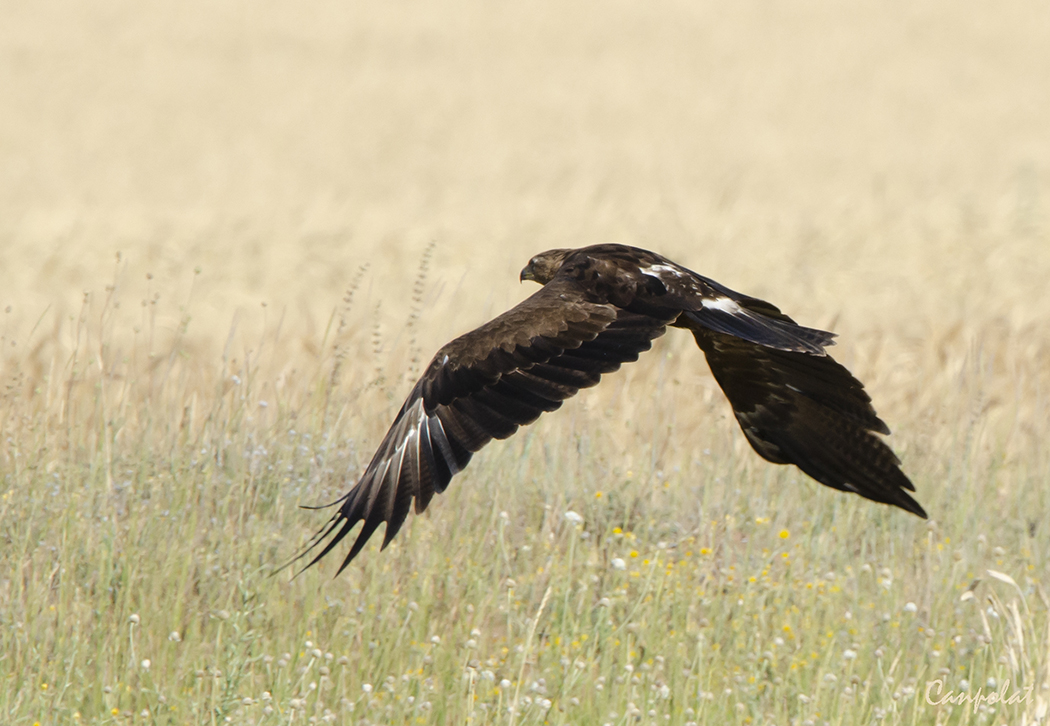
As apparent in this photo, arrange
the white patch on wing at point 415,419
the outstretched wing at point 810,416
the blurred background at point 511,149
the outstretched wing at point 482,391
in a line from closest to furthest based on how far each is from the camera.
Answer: the outstretched wing at point 482,391 < the white patch on wing at point 415,419 < the outstretched wing at point 810,416 < the blurred background at point 511,149

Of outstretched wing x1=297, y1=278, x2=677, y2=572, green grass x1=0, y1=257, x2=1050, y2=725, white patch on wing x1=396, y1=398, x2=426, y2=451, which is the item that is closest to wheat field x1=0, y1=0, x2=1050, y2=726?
green grass x1=0, y1=257, x2=1050, y2=725

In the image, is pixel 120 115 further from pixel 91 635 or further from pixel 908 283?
pixel 91 635

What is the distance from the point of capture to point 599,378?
10.3ft

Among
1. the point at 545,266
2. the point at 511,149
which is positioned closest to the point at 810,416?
the point at 545,266

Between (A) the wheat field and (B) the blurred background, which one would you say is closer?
(A) the wheat field

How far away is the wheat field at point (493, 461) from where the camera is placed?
3484mm

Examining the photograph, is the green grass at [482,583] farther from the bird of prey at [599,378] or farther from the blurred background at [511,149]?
the blurred background at [511,149]

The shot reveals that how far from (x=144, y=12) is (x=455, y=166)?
16.0 meters

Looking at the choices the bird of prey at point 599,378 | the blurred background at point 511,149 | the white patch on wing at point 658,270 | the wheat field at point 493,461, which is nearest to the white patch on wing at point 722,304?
the bird of prey at point 599,378

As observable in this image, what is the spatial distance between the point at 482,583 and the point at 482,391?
0.91 metres

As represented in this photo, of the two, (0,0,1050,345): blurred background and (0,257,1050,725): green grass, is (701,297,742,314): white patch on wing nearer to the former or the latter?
(0,257,1050,725): green grass

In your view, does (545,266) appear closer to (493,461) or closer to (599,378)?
(493,461)

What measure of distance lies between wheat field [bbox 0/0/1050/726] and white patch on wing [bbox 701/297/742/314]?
0.71m

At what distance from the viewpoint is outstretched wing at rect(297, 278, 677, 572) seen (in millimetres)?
A: 3143
